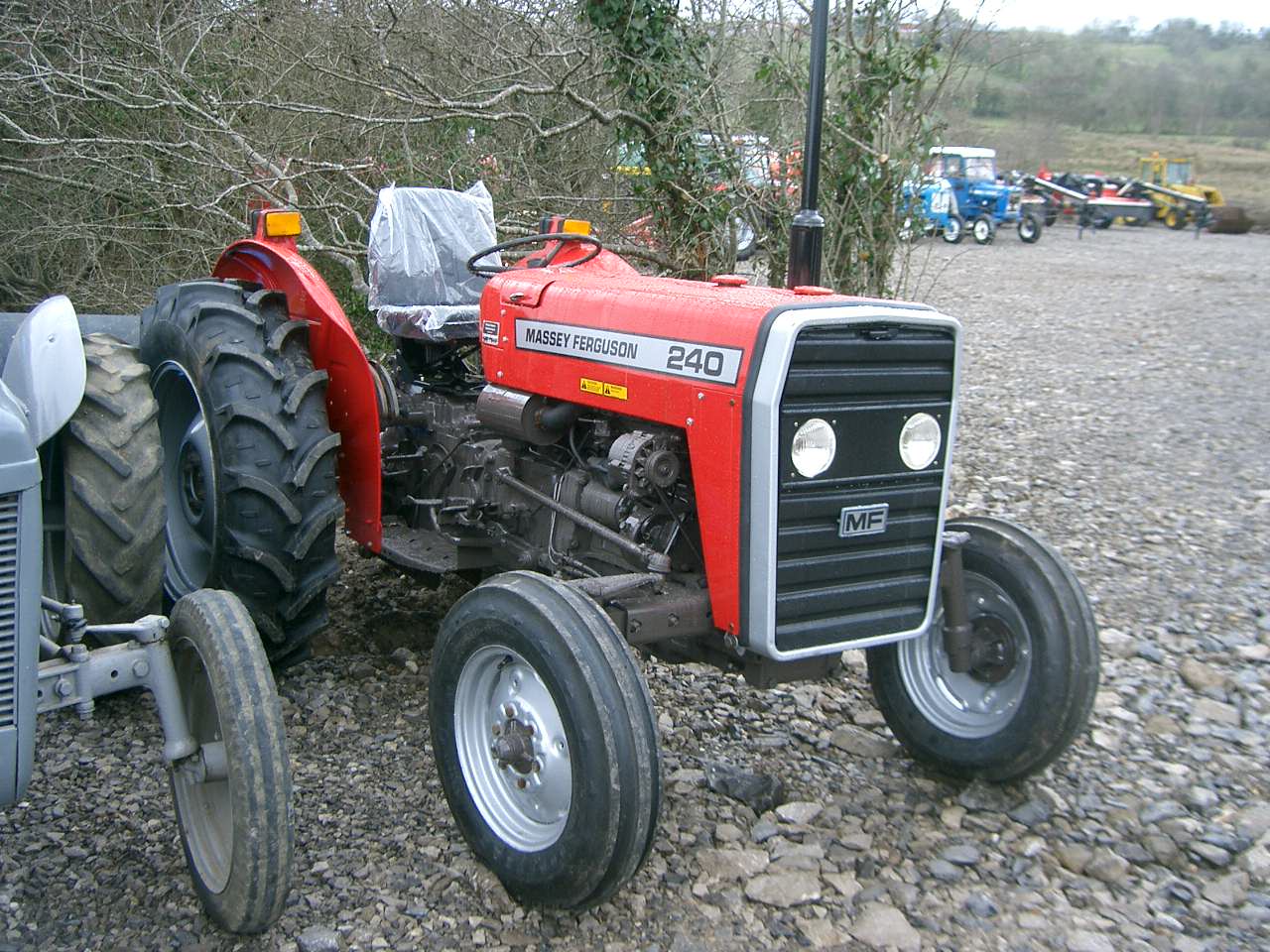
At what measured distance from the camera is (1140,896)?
9.30 ft

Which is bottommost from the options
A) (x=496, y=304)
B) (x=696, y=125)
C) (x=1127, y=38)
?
(x=496, y=304)

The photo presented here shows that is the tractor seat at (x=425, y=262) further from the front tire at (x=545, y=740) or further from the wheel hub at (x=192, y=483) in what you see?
the front tire at (x=545, y=740)

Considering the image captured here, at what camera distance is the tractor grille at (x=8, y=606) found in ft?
6.98

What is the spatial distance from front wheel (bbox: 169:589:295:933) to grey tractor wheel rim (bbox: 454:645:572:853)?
0.56m

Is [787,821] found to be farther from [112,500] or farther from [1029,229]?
[1029,229]

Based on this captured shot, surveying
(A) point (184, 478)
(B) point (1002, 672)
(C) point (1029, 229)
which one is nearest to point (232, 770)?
(A) point (184, 478)

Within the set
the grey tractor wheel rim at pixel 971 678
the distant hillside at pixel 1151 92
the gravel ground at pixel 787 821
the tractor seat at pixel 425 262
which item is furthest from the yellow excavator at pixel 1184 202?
the grey tractor wheel rim at pixel 971 678

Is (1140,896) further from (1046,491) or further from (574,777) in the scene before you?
(1046,491)

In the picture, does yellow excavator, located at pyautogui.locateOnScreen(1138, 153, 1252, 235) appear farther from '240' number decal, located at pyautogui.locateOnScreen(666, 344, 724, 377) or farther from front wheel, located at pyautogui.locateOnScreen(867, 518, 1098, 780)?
'240' number decal, located at pyautogui.locateOnScreen(666, 344, 724, 377)

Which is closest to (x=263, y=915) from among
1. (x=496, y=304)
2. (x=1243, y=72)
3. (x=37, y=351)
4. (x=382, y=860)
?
(x=382, y=860)

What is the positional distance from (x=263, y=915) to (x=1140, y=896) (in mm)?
2019

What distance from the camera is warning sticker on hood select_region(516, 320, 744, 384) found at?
280cm

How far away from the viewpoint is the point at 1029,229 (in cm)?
2320

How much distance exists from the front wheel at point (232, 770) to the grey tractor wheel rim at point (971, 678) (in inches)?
70.3
